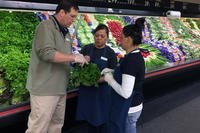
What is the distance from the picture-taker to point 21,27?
11.1 ft

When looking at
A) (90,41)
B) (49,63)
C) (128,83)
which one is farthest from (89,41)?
(128,83)

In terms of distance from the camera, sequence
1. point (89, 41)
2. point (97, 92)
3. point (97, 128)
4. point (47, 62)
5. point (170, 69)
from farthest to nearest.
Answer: point (170, 69) < point (89, 41) < point (97, 128) < point (97, 92) < point (47, 62)

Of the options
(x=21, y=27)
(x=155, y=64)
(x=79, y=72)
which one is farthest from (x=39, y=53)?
(x=155, y=64)

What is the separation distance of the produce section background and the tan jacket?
0.37 meters

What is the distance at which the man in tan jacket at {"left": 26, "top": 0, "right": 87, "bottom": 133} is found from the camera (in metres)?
2.44

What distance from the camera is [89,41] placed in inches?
167

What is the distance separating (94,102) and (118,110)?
48 cm

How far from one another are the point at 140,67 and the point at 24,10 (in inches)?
73.3

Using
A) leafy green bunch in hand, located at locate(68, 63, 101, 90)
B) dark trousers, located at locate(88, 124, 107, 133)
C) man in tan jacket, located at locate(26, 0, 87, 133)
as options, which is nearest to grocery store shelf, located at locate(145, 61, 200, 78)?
dark trousers, located at locate(88, 124, 107, 133)

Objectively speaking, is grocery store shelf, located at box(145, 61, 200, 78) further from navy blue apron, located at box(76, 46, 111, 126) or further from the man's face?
the man's face

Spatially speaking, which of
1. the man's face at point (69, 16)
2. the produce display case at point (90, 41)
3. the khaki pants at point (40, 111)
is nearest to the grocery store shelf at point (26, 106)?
the produce display case at point (90, 41)

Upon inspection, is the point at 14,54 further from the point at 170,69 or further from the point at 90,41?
the point at 170,69

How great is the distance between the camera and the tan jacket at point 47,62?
243 centimetres

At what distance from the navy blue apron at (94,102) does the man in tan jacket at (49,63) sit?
0.37m
